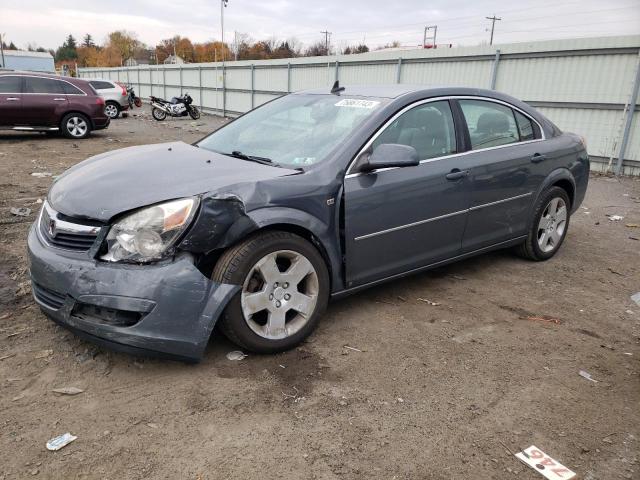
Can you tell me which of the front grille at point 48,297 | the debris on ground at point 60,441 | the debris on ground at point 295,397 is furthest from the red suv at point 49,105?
the debris on ground at point 295,397

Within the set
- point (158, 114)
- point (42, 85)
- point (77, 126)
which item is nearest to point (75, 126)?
point (77, 126)

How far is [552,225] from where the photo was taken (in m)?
5.12

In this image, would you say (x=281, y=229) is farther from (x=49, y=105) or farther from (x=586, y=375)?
(x=49, y=105)

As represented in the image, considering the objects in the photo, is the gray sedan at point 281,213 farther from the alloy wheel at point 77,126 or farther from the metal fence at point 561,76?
the alloy wheel at point 77,126

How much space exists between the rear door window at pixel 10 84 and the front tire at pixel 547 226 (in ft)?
43.3

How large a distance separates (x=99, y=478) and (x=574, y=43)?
38.8 feet

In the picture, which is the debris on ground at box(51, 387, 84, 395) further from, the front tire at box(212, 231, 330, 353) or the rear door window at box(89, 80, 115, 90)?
the rear door window at box(89, 80, 115, 90)

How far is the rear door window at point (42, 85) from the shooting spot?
13281 mm

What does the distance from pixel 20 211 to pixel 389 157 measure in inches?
195

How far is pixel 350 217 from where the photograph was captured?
3.37 meters

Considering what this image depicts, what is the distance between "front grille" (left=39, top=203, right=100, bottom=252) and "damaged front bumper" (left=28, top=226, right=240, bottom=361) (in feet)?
0.22

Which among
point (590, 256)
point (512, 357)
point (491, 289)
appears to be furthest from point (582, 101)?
point (512, 357)

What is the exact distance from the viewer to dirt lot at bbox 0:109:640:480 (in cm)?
230

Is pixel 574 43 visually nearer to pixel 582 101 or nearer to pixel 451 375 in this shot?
pixel 582 101
